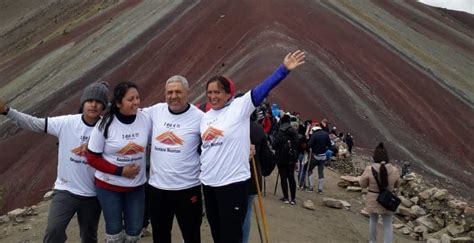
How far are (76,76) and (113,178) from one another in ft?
92.5

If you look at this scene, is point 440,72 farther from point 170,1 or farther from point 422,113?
point 170,1

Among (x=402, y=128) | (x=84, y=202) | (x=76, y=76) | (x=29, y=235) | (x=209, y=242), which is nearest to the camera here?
(x=84, y=202)

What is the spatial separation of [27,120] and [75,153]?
547 millimetres

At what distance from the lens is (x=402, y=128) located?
2581cm

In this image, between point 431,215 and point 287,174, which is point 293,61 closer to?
point 287,174

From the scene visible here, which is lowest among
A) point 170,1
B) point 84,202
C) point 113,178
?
point 84,202

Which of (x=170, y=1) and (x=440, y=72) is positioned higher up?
(x=170, y=1)

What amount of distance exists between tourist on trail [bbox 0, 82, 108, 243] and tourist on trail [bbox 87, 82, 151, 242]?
192mm

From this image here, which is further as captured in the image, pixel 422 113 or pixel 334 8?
pixel 334 8

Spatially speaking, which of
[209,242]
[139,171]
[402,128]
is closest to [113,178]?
[139,171]

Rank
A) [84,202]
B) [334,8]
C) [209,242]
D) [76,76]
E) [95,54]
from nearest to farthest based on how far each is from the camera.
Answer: [84,202], [209,242], [76,76], [95,54], [334,8]

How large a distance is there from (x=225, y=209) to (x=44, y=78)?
103 ft

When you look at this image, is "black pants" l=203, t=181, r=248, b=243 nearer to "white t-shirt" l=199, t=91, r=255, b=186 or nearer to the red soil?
"white t-shirt" l=199, t=91, r=255, b=186

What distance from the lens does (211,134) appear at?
468 cm
